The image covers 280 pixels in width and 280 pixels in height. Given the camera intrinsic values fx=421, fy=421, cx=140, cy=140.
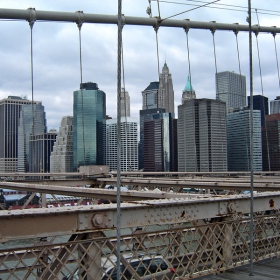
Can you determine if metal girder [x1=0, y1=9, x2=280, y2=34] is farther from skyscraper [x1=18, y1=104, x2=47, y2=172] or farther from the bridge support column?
skyscraper [x1=18, y1=104, x2=47, y2=172]

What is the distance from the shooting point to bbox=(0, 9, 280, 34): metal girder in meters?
16.9

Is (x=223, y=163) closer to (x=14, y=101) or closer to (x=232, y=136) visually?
(x=232, y=136)

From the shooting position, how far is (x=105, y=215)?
5.26 metres

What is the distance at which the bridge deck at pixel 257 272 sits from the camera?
6.52 metres

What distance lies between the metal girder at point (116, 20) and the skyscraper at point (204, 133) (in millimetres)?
34078

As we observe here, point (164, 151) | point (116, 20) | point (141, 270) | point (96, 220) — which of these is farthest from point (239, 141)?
point (96, 220)

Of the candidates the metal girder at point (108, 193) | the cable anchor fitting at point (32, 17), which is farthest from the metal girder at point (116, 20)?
the metal girder at point (108, 193)

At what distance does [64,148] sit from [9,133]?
17187 millimetres

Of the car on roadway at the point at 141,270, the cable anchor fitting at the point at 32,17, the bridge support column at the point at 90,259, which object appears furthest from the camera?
the cable anchor fitting at the point at 32,17

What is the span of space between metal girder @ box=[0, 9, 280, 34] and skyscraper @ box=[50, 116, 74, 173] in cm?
2362

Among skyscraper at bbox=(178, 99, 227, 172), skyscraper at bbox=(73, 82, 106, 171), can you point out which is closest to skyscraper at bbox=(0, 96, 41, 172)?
skyscraper at bbox=(73, 82, 106, 171)

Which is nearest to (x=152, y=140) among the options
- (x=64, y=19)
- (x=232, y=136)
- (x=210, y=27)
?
(x=232, y=136)

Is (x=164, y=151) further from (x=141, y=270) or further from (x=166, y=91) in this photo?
(x=141, y=270)

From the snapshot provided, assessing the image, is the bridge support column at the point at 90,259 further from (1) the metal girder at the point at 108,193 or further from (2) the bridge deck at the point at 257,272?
(1) the metal girder at the point at 108,193
